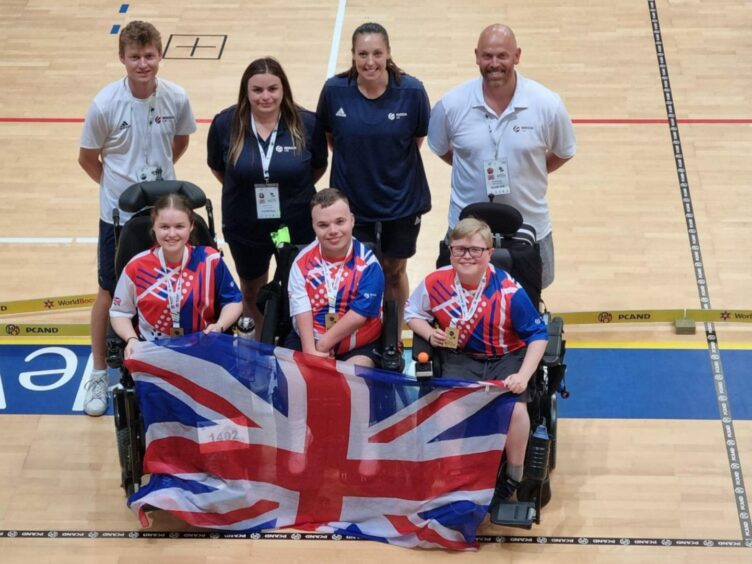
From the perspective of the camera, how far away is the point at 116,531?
18.5 ft

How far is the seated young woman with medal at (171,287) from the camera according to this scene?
563cm

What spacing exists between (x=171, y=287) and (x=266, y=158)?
813 mm

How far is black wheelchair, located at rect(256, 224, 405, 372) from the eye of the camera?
564 cm

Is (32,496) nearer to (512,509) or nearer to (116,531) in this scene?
(116,531)

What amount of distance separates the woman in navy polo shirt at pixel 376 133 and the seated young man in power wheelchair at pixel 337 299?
0.38 meters

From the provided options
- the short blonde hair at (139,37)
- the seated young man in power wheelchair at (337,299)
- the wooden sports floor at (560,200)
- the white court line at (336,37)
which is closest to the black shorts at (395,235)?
the seated young man in power wheelchair at (337,299)

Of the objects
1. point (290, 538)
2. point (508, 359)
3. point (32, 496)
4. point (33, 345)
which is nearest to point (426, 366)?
point (508, 359)

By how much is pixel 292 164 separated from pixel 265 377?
113cm

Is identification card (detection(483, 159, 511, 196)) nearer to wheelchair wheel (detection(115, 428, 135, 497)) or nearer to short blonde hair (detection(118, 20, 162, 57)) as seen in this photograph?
short blonde hair (detection(118, 20, 162, 57))

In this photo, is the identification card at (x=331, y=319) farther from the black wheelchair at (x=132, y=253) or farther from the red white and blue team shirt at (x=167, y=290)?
the black wheelchair at (x=132, y=253)

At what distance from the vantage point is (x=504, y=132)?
5.96 m

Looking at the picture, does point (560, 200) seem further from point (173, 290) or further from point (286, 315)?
point (173, 290)

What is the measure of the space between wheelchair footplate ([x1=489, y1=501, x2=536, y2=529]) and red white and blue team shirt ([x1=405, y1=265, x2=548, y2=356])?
68 cm

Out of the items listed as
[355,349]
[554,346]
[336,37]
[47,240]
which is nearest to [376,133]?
[355,349]
